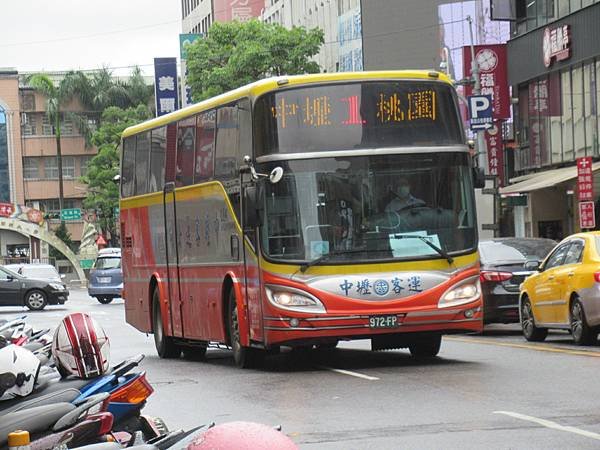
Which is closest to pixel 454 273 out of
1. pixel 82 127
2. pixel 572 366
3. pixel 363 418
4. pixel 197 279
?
Result: pixel 572 366

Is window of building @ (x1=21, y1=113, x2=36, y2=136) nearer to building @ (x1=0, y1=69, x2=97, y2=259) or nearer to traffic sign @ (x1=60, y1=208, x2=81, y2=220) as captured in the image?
building @ (x1=0, y1=69, x2=97, y2=259)

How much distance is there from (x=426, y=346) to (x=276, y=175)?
348 cm

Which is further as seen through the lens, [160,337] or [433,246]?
[160,337]

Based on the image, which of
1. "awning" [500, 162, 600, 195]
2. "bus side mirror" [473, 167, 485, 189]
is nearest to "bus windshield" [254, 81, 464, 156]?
"bus side mirror" [473, 167, 485, 189]

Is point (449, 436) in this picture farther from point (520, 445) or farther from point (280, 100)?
point (280, 100)

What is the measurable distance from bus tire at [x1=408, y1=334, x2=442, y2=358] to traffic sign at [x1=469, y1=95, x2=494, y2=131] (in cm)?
2461

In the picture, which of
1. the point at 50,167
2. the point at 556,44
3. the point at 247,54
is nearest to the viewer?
the point at 556,44

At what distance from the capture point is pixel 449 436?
36.5ft

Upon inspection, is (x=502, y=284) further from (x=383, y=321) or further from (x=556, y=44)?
(x=556, y=44)

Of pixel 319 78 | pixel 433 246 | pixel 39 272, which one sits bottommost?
pixel 39 272

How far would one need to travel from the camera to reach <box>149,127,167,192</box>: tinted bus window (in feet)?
72.2

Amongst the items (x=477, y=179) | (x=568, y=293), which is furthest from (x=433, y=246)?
(x=568, y=293)

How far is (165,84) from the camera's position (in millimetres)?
80188

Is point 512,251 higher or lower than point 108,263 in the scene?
higher
